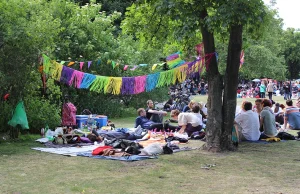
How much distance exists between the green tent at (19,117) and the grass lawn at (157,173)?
3.28 ft

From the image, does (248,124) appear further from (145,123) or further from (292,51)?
(292,51)

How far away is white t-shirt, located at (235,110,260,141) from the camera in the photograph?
11.7 m

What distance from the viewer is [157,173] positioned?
306 inches

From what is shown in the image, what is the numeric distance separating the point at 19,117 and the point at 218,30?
5574mm

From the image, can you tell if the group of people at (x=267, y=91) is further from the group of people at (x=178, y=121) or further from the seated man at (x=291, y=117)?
the group of people at (x=178, y=121)

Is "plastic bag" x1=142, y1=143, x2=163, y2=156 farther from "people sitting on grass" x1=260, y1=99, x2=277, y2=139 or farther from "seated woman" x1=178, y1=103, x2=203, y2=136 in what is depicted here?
"people sitting on grass" x1=260, y1=99, x2=277, y2=139

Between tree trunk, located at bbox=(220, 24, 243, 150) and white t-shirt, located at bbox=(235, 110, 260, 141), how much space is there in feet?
5.07

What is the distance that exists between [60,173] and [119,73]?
12557mm

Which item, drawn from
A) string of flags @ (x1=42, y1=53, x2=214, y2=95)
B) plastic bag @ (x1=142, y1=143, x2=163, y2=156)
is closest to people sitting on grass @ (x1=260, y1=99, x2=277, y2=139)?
string of flags @ (x1=42, y1=53, x2=214, y2=95)

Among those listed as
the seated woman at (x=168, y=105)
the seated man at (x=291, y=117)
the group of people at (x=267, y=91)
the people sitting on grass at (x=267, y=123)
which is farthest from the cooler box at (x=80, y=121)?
the group of people at (x=267, y=91)

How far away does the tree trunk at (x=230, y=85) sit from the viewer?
1011 cm

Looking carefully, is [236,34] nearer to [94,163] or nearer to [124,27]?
[124,27]

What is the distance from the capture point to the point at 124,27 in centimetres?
1190

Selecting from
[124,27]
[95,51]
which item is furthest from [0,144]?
[95,51]
